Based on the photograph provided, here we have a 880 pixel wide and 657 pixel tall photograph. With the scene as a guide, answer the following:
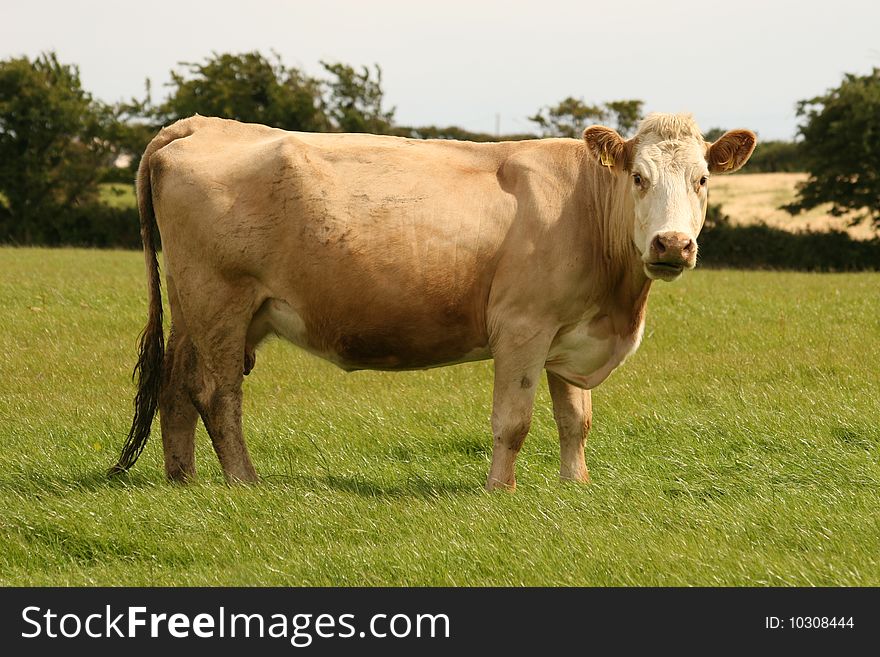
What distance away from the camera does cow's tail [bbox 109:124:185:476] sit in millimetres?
8555

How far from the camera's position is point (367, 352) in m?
8.14

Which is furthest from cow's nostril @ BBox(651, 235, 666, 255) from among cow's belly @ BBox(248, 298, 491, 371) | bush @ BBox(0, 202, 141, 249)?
bush @ BBox(0, 202, 141, 249)

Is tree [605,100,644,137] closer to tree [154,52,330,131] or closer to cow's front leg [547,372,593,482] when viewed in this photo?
tree [154,52,330,131]

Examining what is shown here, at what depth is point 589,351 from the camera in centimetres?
808

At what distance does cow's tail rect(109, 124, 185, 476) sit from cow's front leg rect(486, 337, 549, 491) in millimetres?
2649

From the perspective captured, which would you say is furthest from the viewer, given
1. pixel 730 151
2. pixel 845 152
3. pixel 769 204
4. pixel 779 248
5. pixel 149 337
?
pixel 769 204

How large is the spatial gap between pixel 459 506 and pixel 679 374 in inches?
234

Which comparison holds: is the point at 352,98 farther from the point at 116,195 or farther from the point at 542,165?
the point at 542,165

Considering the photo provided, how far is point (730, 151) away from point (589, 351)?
168 cm

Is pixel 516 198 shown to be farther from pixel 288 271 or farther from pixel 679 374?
pixel 679 374

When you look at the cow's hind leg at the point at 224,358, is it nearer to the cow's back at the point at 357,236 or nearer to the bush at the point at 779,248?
the cow's back at the point at 357,236

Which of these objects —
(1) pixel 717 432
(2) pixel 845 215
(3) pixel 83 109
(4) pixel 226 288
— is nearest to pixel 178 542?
(4) pixel 226 288

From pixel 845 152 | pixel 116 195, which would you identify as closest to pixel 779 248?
pixel 845 152

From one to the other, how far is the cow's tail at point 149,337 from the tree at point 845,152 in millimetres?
31534
